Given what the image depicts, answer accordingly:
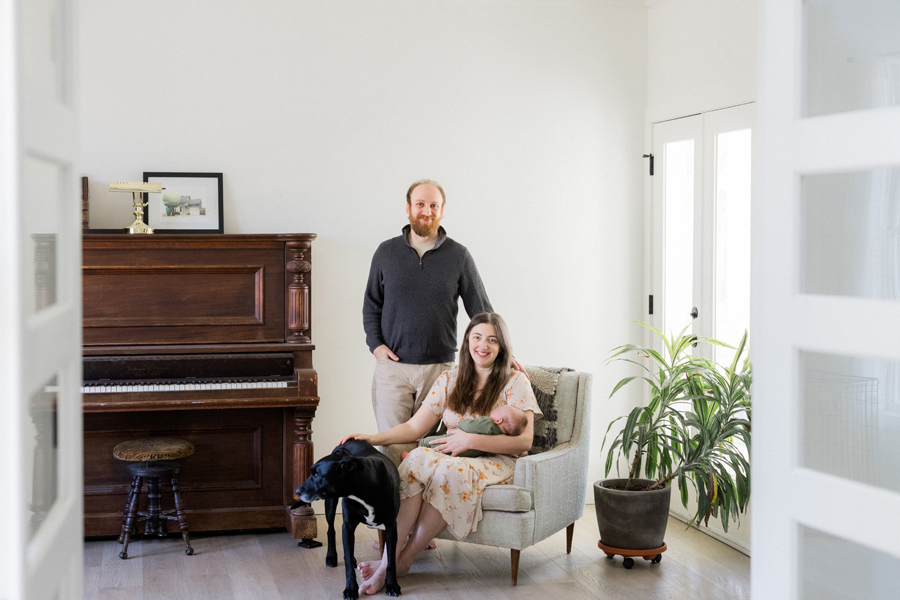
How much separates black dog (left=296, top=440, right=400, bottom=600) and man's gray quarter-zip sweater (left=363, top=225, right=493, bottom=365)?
72 centimetres

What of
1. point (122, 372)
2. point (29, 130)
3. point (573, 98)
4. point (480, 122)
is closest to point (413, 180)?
point (480, 122)

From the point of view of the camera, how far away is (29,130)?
109cm

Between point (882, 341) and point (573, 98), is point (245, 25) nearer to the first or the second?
point (573, 98)

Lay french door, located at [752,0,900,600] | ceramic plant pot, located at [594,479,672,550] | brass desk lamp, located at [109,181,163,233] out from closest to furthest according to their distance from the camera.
→ french door, located at [752,0,900,600] → ceramic plant pot, located at [594,479,672,550] → brass desk lamp, located at [109,181,163,233]

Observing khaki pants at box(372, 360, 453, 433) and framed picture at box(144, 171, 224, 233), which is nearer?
khaki pants at box(372, 360, 453, 433)

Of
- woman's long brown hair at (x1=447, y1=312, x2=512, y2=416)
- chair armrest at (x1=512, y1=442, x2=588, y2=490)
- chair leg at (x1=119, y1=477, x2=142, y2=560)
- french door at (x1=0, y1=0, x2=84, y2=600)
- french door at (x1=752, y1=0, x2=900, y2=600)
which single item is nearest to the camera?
french door at (x1=0, y1=0, x2=84, y2=600)

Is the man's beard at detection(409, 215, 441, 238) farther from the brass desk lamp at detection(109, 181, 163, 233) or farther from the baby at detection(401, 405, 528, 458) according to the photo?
the brass desk lamp at detection(109, 181, 163, 233)

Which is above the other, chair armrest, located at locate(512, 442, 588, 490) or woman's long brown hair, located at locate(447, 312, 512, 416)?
woman's long brown hair, located at locate(447, 312, 512, 416)

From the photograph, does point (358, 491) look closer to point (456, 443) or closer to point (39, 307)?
point (456, 443)

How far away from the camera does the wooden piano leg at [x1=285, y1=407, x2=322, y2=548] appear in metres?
4.07

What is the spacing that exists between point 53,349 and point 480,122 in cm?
387

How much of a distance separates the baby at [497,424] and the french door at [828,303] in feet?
6.94

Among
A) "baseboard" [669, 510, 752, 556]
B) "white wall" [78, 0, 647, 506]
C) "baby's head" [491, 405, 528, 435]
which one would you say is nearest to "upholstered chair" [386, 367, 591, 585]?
"baby's head" [491, 405, 528, 435]

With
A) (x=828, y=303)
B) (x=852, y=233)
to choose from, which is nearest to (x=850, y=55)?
(x=852, y=233)
